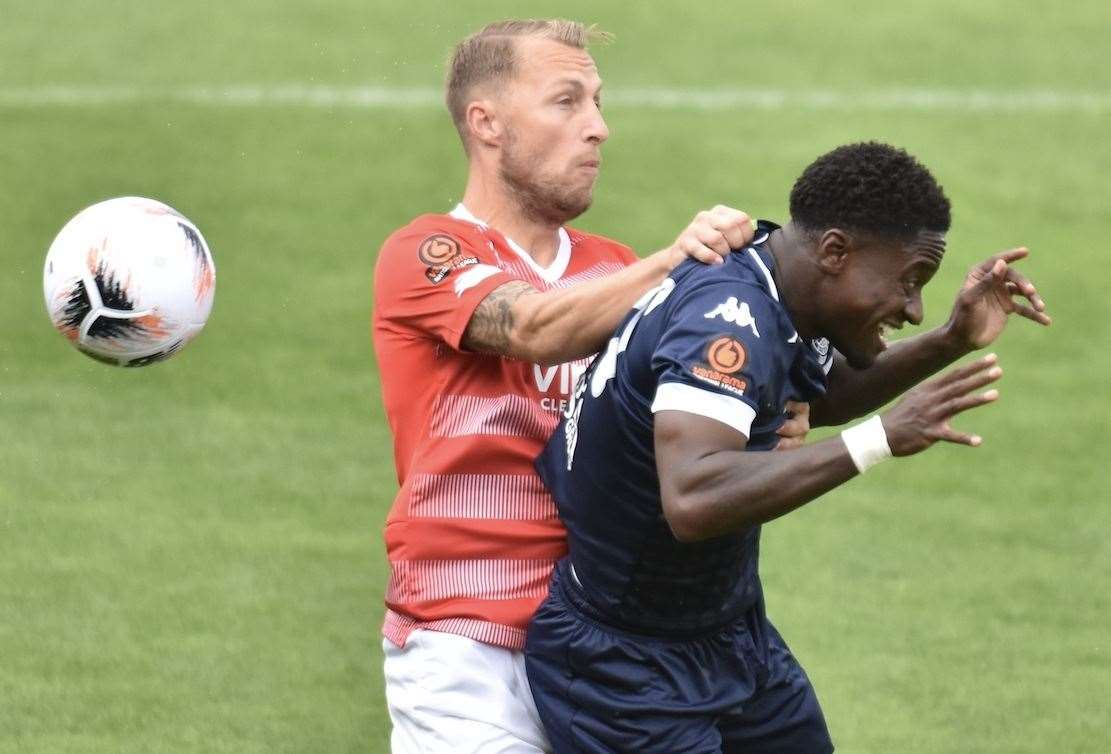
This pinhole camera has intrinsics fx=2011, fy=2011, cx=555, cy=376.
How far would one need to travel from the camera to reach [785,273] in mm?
5094

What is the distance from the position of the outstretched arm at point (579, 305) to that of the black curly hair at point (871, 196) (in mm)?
224

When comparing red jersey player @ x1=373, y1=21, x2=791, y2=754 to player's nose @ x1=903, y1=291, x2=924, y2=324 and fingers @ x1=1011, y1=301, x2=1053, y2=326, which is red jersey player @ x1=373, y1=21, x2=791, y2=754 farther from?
fingers @ x1=1011, y1=301, x2=1053, y2=326

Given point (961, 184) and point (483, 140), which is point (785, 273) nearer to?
point (483, 140)

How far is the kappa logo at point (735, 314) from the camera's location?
4820 millimetres

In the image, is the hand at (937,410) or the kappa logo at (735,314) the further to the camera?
the kappa logo at (735,314)

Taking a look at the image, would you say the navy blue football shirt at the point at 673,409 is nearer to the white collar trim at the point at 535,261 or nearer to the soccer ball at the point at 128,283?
the white collar trim at the point at 535,261

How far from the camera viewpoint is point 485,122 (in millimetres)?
6281

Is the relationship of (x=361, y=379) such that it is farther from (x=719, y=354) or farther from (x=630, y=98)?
(x=719, y=354)

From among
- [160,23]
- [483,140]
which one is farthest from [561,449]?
[160,23]

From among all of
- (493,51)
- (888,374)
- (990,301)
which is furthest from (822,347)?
(493,51)

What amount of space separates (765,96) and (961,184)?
2.53m

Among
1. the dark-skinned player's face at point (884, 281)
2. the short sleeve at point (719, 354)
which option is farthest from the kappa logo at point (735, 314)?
the dark-skinned player's face at point (884, 281)

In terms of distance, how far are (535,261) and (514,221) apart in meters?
0.14

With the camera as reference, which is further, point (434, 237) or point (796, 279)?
point (434, 237)
